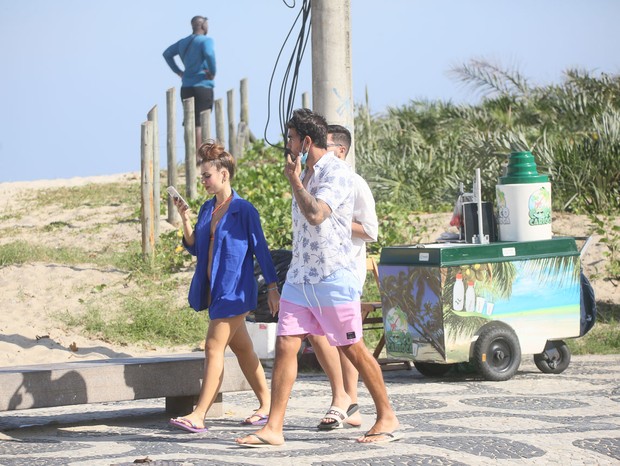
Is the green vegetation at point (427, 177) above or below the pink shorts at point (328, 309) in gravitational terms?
above

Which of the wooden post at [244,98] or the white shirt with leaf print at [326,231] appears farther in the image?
the wooden post at [244,98]

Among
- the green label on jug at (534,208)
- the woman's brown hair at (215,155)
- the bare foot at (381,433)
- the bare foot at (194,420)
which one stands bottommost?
the bare foot at (381,433)

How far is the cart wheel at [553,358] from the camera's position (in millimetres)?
9750

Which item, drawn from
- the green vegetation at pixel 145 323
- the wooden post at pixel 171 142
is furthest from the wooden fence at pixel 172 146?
the green vegetation at pixel 145 323

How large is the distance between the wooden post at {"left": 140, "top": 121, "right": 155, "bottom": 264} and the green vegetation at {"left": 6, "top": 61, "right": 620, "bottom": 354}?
187mm

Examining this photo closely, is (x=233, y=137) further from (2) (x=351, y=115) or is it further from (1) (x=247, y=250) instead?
(1) (x=247, y=250)

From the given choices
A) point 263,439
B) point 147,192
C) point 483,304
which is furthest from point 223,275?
point 147,192

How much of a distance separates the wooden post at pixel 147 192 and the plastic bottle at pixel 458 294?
598 cm

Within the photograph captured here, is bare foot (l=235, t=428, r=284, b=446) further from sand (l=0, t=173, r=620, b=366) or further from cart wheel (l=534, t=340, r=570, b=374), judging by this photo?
sand (l=0, t=173, r=620, b=366)

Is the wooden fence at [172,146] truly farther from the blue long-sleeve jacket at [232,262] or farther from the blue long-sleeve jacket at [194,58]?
the blue long-sleeve jacket at [232,262]

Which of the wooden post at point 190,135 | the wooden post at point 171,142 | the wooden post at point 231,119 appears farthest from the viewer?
the wooden post at point 231,119

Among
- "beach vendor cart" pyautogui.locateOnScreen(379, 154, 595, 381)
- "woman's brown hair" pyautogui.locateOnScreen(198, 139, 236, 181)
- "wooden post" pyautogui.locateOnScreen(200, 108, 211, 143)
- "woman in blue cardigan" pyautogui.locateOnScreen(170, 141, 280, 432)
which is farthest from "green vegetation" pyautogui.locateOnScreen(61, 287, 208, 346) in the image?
"wooden post" pyautogui.locateOnScreen(200, 108, 211, 143)

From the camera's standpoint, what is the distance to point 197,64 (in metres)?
17.3

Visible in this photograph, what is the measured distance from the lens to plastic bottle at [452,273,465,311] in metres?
8.95
